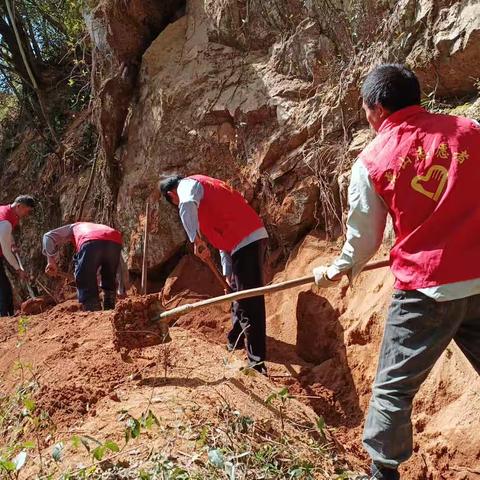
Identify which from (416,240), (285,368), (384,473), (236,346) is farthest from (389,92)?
(236,346)

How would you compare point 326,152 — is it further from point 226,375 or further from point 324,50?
point 226,375

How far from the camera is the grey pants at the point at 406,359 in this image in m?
2.55

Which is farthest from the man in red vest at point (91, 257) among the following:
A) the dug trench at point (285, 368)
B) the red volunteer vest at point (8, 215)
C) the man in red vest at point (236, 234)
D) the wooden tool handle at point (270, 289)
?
the wooden tool handle at point (270, 289)

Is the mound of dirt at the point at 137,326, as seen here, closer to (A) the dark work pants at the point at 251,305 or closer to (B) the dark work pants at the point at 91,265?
(A) the dark work pants at the point at 251,305

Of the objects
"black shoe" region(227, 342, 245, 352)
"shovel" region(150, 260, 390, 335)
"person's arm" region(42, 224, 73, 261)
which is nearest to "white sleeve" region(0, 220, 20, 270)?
"person's arm" region(42, 224, 73, 261)

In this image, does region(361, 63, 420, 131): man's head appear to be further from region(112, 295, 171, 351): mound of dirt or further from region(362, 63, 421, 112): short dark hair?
region(112, 295, 171, 351): mound of dirt

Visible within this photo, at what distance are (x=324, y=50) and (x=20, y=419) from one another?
4282 mm

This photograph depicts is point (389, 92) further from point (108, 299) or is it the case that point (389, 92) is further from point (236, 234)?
point (108, 299)

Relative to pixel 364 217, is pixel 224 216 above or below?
below

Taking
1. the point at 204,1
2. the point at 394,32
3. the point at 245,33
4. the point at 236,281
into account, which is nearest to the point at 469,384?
the point at 236,281

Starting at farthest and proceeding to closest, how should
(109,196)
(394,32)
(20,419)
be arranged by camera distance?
1. (109,196)
2. (394,32)
3. (20,419)

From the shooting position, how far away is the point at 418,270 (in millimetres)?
2566

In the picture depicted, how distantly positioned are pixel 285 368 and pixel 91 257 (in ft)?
9.03

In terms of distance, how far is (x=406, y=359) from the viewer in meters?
2.57
